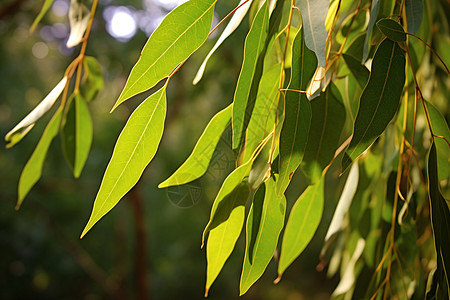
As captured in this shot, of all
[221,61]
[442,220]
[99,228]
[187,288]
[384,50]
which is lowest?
[187,288]

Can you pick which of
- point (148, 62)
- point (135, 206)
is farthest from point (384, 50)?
point (135, 206)

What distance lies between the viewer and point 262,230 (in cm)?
43

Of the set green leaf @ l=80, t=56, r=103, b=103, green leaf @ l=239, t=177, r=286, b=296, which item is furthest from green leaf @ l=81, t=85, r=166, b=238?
green leaf @ l=80, t=56, r=103, b=103

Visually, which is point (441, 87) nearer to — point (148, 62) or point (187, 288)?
point (148, 62)

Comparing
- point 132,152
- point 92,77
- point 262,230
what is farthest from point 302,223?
point 92,77

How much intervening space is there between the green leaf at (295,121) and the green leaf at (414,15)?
0.08 metres

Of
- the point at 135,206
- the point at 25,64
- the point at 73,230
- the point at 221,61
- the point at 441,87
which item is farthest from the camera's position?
the point at 25,64

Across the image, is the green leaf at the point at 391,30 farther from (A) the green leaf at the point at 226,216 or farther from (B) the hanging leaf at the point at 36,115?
(B) the hanging leaf at the point at 36,115

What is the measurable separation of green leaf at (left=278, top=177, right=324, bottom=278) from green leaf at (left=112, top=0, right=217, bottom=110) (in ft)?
0.79

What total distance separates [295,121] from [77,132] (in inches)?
14.3

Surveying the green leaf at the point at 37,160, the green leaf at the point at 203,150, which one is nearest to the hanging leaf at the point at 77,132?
the green leaf at the point at 37,160

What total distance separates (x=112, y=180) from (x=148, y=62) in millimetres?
97

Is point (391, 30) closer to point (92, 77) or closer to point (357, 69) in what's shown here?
point (357, 69)

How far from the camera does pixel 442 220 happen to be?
0.42m
